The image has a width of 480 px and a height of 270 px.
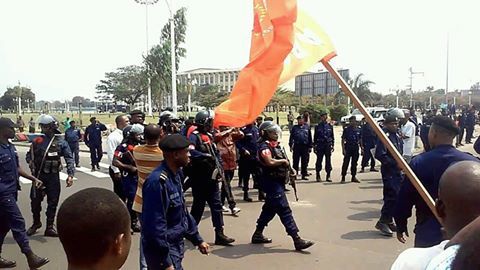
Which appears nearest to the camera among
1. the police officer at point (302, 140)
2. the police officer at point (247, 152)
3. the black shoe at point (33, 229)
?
the black shoe at point (33, 229)

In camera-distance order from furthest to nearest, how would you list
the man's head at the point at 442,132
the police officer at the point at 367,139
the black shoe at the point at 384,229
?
the police officer at the point at 367,139 → the black shoe at the point at 384,229 → the man's head at the point at 442,132

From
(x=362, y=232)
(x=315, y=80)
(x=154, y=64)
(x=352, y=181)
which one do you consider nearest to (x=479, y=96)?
(x=315, y=80)

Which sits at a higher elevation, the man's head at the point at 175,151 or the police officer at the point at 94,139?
the man's head at the point at 175,151

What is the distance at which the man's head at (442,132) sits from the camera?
391 cm

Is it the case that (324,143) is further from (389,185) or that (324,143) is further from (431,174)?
(431,174)

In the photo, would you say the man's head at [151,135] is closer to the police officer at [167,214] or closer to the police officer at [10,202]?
the police officer at [167,214]

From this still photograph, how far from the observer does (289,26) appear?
382 centimetres

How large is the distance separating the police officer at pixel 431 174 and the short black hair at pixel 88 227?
267 centimetres

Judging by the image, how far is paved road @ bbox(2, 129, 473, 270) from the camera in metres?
5.79

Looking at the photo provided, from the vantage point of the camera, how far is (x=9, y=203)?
5.59 meters

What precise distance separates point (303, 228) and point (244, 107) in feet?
13.1

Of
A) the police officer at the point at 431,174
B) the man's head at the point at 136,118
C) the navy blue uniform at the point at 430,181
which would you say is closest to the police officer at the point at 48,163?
the man's head at the point at 136,118

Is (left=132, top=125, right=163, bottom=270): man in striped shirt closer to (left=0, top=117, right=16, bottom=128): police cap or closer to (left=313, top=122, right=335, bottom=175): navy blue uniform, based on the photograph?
(left=0, top=117, right=16, bottom=128): police cap

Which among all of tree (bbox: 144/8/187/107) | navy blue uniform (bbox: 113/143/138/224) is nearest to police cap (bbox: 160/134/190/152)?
navy blue uniform (bbox: 113/143/138/224)
